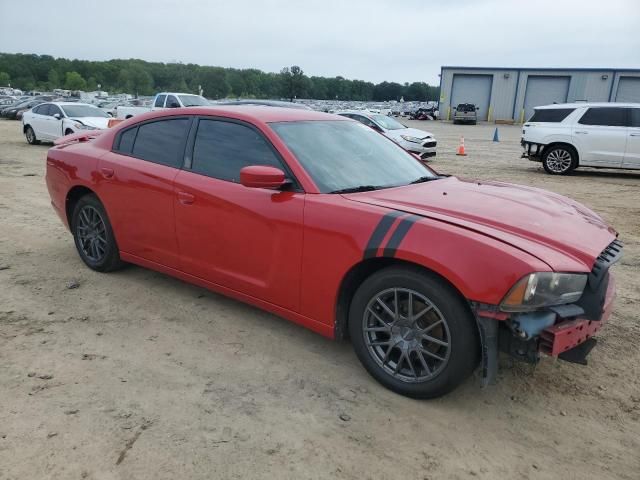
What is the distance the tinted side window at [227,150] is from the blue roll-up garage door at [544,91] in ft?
149

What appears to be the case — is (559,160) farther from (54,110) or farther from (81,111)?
(54,110)

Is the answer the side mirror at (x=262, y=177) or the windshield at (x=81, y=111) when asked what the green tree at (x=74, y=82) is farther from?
the side mirror at (x=262, y=177)

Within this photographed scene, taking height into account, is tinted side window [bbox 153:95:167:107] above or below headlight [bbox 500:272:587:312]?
above

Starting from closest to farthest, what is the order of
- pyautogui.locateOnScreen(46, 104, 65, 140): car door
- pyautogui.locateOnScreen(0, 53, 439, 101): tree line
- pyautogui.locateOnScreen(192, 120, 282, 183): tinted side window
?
1. pyautogui.locateOnScreen(192, 120, 282, 183): tinted side window
2. pyautogui.locateOnScreen(46, 104, 65, 140): car door
3. pyautogui.locateOnScreen(0, 53, 439, 101): tree line

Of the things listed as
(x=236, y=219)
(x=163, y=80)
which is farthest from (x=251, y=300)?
(x=163, y=80)

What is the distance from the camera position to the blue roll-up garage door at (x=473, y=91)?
153ft

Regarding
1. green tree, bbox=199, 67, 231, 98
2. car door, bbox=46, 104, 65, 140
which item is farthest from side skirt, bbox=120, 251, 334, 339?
green tree, bbox=199, 67, 231, 98

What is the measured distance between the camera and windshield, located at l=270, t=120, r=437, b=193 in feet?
11.3

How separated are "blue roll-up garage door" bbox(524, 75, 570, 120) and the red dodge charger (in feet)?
148

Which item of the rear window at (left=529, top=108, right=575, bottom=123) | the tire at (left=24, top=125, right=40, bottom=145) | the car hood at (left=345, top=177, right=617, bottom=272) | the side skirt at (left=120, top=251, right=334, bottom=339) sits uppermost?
the rear window at (left=529, top=108, right=575, bottom=123)

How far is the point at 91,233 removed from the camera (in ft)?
15.9

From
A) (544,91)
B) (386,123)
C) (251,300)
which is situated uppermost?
(544,91)

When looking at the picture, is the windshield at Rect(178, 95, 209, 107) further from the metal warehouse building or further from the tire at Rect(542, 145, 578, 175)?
the metal warehouse building

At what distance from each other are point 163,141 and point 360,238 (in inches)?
83.0
